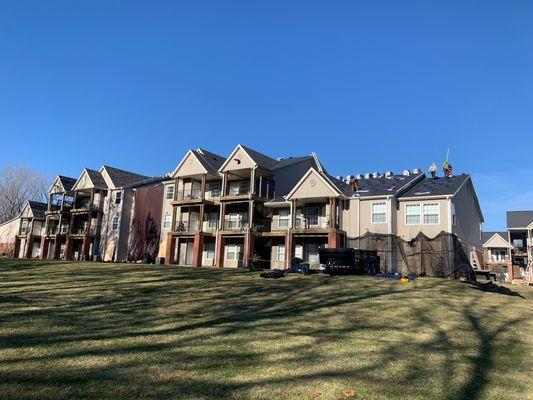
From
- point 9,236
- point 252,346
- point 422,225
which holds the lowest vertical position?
point 252,346

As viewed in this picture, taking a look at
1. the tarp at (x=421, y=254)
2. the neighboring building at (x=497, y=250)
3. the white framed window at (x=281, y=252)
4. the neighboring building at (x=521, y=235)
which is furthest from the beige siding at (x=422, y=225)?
the neighboring building at (x=521, y=235)

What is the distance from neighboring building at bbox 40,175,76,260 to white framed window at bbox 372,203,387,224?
3785 centimetres

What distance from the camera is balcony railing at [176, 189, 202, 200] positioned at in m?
41.8

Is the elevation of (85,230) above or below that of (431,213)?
below

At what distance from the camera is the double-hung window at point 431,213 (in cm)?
3131

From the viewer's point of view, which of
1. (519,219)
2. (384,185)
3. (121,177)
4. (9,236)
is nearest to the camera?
(384,185)

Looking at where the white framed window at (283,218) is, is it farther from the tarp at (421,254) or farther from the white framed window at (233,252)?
the tarp at (421,254)

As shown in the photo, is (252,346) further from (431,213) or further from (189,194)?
(189,194)

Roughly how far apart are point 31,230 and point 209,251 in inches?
1288

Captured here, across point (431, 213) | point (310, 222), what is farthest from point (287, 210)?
point (431, 213)

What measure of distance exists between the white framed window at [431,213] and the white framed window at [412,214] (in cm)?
54

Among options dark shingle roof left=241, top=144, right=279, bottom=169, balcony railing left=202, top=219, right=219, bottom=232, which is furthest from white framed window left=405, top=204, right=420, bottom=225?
balcony railing left=202, top=219, right=219, bottom=232

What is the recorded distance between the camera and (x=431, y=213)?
3153cm

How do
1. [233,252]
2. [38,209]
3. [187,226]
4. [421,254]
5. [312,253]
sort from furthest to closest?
[38,209] → [187,226] → [233,252] → [312,253] → [421,254]
